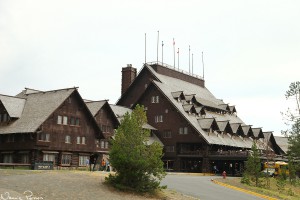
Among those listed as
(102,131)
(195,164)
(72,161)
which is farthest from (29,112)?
(195,164)

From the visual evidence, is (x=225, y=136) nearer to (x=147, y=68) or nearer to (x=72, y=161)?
(x=147, y=68)

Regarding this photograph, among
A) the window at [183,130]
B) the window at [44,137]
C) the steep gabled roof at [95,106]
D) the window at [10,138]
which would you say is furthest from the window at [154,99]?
the window at [10,138]

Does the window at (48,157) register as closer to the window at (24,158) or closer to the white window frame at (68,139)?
the window at (24,158)

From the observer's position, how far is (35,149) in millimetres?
47812

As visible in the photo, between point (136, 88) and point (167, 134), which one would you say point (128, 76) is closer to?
point (136, 88)

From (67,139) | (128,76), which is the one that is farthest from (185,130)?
(67,139)

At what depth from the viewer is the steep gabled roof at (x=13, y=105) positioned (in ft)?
163

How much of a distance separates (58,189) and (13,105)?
29.1m

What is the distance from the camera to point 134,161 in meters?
27.1

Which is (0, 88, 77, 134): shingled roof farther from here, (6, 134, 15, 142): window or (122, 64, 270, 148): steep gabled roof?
(122, 64, 270, 148): steep gabled roof

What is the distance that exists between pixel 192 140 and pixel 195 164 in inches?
187

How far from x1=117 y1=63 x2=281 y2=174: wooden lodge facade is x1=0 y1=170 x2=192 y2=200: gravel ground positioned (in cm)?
3720

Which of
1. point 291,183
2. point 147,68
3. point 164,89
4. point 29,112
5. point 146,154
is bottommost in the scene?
point 291,183

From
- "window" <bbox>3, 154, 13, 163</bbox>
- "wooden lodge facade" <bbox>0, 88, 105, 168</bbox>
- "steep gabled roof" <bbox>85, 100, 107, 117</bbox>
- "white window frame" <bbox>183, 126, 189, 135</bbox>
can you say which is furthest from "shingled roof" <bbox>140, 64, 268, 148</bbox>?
"window" <bbox>3, 154, 13, 163</bbox>
